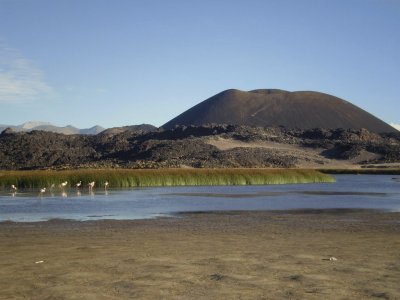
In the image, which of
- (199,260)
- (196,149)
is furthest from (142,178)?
(196,149)

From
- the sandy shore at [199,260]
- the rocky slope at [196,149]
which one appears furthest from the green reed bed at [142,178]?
the rocky slope at [196,149]

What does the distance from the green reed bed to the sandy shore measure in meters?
30.0

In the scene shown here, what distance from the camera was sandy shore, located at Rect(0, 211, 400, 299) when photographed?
40.0 feet

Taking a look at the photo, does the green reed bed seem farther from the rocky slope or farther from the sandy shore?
the rocky slope

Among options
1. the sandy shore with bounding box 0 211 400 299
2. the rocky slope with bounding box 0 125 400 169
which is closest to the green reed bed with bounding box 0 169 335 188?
the sandy shore with bounding box 0 211 400 299

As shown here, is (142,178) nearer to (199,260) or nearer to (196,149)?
(199,260)

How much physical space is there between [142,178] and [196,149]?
90958 millimetres

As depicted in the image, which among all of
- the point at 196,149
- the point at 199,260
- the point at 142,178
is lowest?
the point at 199,260

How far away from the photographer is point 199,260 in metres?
15.6

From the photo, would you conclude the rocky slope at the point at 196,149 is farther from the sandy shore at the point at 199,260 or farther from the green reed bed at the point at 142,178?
the sandy shore at the point at 199,260

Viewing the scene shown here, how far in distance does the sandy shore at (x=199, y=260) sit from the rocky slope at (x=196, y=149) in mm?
84594

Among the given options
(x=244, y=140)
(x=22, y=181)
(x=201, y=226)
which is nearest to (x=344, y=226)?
(x=201, y=226)

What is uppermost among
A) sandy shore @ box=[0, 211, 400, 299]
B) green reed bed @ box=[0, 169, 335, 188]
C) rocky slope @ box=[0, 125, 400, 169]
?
rocky slope @ box=[0, 125, 400, 169]

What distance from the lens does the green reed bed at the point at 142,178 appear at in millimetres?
55062
